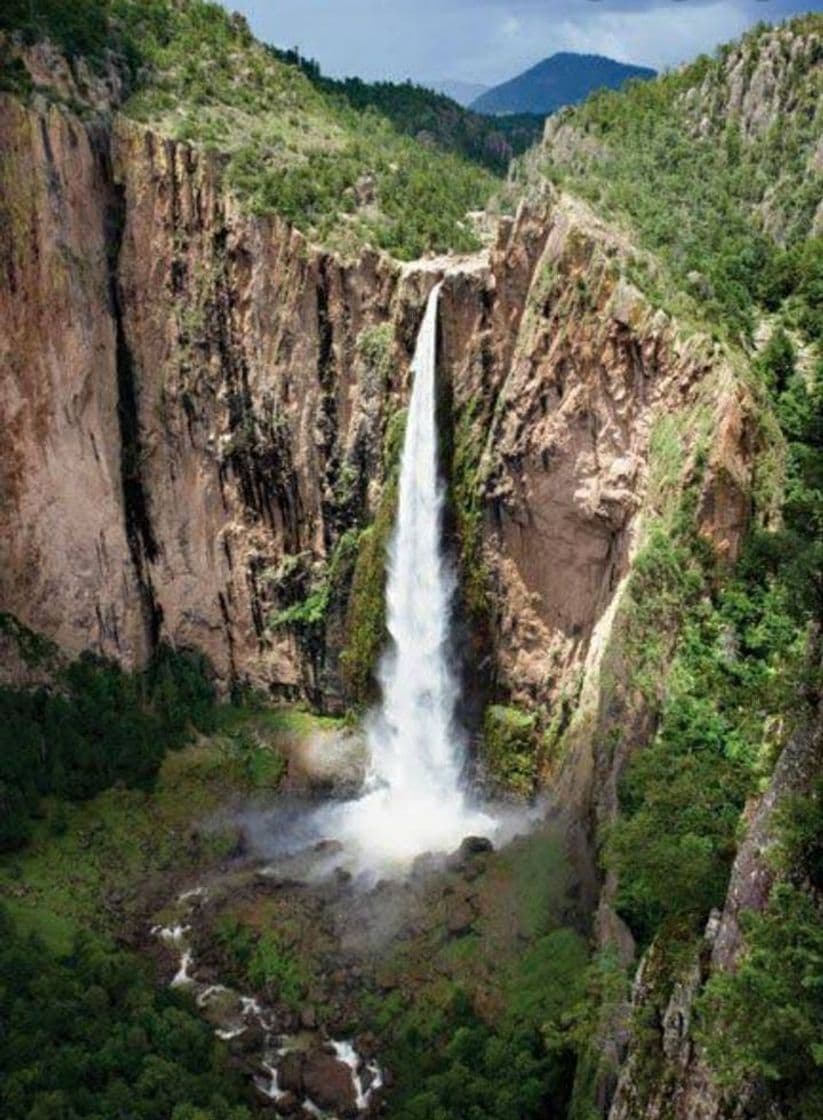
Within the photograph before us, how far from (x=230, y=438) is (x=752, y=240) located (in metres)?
17.4

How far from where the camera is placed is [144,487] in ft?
121

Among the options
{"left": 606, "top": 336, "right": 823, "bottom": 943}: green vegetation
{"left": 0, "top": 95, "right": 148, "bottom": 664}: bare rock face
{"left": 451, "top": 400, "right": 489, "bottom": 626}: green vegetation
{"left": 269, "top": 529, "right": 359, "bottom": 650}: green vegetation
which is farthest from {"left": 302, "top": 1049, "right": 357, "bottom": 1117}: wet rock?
{"left": 0, "top": 95, "right": 148, "bottom": 664}: bare rock face

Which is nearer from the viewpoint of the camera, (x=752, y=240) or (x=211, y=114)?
(x=752, y=240)

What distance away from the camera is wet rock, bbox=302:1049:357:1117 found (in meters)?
24.2

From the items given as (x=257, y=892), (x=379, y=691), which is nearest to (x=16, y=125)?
(x=379, y=691)

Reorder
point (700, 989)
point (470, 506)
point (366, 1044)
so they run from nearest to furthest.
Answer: point (700, 989) → point (366, 1044) → point (470, 506)

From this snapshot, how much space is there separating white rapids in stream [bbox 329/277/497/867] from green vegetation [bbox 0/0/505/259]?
5148 mm

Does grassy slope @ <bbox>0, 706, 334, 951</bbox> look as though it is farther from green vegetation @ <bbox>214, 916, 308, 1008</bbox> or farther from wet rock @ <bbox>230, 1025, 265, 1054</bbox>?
wet rock @ <bbox>230, 1025, 265, 1054</bbox>

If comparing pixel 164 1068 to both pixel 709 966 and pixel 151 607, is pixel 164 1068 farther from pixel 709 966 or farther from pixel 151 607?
pixel 151 607

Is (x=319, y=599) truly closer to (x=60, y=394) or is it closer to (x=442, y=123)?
(x=60, y=394)

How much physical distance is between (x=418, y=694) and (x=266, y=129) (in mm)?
20318

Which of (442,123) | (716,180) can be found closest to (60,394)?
(716,180)

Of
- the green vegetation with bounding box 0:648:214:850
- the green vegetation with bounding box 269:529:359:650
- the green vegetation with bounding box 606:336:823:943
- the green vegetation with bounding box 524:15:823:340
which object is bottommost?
the green vegetation with bounding box 0:648:214:850

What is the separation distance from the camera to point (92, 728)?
35.3 metres
